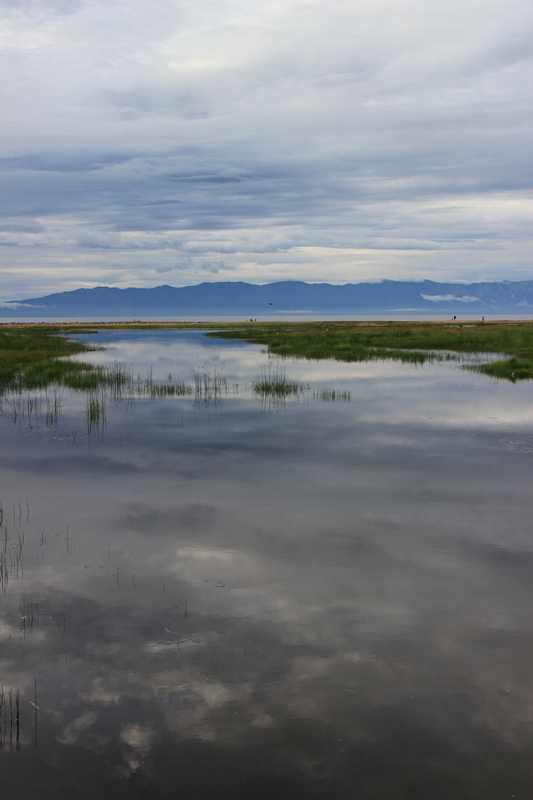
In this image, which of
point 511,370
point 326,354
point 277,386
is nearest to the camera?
point 277,386

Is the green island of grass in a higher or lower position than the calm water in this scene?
higher

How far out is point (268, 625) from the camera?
8.61m

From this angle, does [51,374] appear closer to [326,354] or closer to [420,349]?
[326,354]

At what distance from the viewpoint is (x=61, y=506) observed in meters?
14.3

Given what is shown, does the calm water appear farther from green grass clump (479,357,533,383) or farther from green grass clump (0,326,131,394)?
green grass clump (479,357,533,383)

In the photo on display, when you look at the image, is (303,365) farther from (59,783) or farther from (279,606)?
(59,783)

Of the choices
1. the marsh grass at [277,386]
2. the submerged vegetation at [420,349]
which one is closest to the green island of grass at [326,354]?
the submerged vegetation at [420,349]

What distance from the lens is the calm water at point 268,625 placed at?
6129 millimetres

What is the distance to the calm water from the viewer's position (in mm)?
6129

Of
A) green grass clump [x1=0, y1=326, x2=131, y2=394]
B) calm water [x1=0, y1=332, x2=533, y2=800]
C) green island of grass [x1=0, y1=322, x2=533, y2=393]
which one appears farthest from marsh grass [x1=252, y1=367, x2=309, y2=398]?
calm water [x1=0, y1=332, x2=533, y2=800]

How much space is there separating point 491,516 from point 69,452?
13705mm

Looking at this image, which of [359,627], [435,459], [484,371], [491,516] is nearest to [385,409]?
[435,459]

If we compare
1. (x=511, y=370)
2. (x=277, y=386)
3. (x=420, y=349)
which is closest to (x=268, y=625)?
(x=277, y=386)

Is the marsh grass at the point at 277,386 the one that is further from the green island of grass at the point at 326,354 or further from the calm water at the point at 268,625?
the calm water at the point at 268,625
